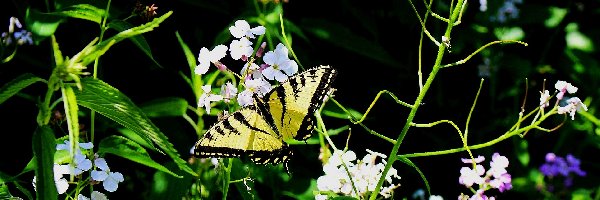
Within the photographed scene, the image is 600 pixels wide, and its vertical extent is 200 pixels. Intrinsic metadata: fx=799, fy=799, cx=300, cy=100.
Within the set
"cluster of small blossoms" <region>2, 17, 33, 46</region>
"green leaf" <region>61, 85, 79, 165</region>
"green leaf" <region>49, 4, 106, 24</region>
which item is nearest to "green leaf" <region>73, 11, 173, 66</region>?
"green leaf" <region>61, 85, 79, 165</region>

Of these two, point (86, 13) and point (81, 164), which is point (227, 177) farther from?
→ point (86, 13)

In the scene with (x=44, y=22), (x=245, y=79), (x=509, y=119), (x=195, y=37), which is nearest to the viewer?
(x=245, y=79)

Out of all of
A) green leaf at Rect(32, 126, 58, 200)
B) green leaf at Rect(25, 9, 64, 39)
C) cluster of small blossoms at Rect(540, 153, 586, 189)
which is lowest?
green leaf at Rect(32, 126, 58, 200)

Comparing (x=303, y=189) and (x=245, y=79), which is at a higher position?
(x=303, y=189)

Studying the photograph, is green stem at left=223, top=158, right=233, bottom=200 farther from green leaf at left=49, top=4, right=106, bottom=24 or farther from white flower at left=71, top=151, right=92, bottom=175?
green leaf at left=49, top=4, right=106, bottom=24

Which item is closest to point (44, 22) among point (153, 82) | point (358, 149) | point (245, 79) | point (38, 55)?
point (38, 55)

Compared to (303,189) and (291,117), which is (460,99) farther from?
(291,117)

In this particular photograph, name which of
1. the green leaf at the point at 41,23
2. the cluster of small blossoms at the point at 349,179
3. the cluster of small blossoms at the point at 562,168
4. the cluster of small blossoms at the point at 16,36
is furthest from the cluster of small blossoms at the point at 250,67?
the cluster of small blossoms at the point at 562,168
